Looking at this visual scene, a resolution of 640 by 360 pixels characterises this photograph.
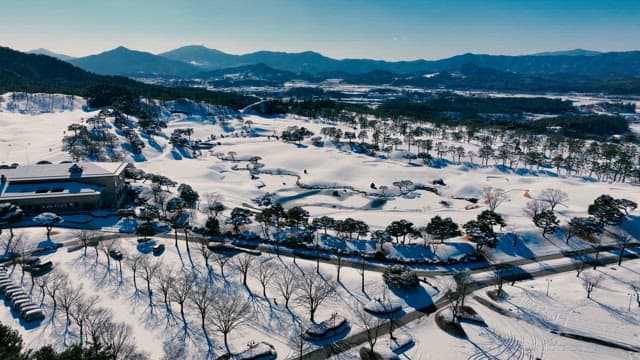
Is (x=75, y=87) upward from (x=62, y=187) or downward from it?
upward

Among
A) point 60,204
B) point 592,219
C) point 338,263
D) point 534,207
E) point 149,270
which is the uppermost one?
point 592,219

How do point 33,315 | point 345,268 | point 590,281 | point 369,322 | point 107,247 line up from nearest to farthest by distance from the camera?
1. point 33,315
2. point 369,322
3. point 590,281
4. point 345,268
5. point 107,247

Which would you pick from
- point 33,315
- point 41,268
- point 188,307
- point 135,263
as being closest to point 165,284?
point 135,263

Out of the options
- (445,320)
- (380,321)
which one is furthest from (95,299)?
(445,320)

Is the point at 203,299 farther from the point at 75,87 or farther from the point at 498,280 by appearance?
the point at 75,87

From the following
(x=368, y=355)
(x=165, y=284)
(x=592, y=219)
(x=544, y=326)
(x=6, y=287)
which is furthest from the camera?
(x=592, y=219)

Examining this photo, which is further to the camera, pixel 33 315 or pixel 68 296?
pixel 68 296

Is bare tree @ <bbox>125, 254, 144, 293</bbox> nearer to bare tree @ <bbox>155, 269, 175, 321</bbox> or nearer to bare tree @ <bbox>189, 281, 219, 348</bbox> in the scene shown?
bare tree @ <bbox>155, 269, 175, 321</bbox>

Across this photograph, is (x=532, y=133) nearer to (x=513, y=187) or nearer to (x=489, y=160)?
(x=489, y=160)
